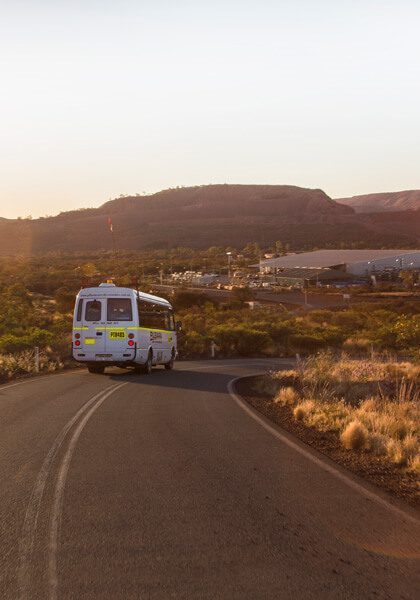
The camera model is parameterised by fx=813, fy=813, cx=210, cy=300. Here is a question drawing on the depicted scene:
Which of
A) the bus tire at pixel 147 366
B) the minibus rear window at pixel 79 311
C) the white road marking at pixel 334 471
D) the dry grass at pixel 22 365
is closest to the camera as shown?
the white road marking at pixel 334 471

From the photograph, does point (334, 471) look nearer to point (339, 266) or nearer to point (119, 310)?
point (119, 310)

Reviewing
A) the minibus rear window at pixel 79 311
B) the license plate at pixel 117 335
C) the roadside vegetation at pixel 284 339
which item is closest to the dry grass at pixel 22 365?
the minibus rear window at pixel 79 311

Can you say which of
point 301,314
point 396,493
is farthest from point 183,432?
point 301,314

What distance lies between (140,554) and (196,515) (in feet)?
4.58

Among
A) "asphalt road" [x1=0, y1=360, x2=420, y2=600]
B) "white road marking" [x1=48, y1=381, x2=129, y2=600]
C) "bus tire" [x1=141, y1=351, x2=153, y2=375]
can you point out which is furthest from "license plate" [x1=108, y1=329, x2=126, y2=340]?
"asphalt road" [x1=0, y1=360, x2=420, y2=600]

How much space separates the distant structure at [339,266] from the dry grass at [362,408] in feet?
323

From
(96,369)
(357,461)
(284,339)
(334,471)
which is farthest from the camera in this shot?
(284,339)

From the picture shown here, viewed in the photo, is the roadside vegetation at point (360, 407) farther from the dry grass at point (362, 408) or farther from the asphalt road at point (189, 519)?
the asphalt road at point (189, 519)

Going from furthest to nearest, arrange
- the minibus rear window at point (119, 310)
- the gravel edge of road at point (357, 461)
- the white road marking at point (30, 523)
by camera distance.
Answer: the minibus rear window at point (119, 310) < the gravel edge of road at point (357, 461) < the white road marking at point (30, 523)

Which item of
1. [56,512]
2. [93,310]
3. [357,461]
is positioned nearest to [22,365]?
[93,310]

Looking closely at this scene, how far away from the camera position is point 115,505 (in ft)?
27.8

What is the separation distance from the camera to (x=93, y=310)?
2619 cm

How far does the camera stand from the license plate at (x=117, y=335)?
1033 inches

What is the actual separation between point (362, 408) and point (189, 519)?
766 cm
